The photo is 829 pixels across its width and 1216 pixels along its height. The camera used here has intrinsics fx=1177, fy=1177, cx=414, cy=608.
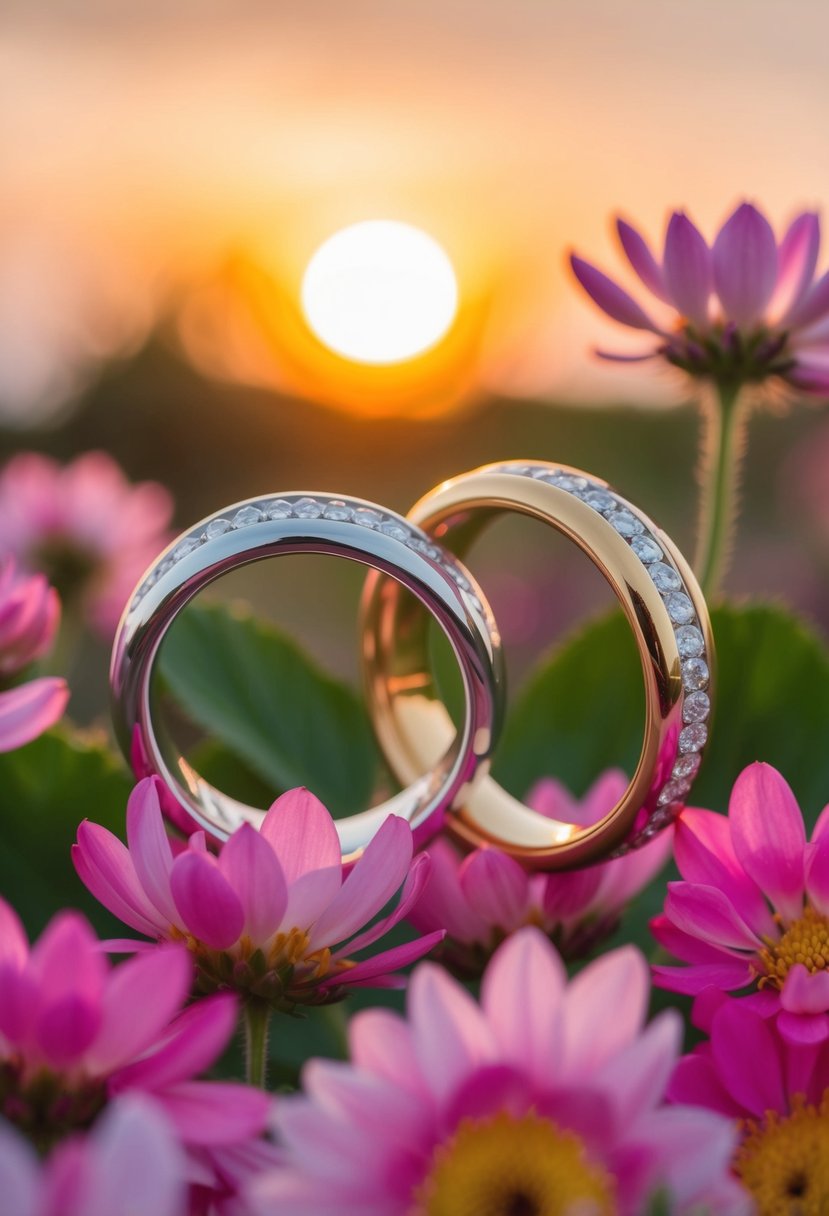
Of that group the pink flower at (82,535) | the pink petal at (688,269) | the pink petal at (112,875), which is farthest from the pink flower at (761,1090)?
the pink flower at (82,535)

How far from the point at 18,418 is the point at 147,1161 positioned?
7.93 feet

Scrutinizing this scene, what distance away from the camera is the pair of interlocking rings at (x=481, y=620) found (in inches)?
10.5

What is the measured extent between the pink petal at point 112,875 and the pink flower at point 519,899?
60mm

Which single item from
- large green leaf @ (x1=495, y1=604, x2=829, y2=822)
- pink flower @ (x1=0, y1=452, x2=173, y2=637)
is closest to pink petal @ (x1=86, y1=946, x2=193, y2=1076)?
large green leaf @ (x1=495, y1=604, x2=829, y2=822)

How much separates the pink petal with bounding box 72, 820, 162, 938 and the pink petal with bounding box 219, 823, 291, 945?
0.07 feet

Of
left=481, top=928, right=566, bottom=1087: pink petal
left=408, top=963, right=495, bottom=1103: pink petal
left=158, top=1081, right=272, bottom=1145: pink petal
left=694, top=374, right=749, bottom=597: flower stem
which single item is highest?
left=694, top=374, right=749, bottom=597: flower stem

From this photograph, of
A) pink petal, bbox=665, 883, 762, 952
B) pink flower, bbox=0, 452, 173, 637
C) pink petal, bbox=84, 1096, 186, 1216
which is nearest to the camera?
pink petal, bbox=84, 1096, 186, 1216

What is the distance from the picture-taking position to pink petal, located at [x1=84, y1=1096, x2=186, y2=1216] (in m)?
0.13

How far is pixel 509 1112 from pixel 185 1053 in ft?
0.16

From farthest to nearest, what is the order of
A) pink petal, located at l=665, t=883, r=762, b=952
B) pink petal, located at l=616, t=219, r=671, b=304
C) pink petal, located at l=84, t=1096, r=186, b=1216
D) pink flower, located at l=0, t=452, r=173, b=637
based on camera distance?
pink flower, located at l=0, t=452, r=173, b=637
pink petal, located at l=616, t=219, r=671, b=304
pink petal, located at l=665, t=883, r=762, b=952
pink petal, located at l=84, t=1096, r=186, b=1216

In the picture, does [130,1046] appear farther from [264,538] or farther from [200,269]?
[200,269]

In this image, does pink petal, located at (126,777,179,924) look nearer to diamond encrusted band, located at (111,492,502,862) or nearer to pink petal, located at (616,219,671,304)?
diamond encrusted band, located at (111,492,502,862)

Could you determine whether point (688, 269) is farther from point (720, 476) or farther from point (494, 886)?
point (494, 886)

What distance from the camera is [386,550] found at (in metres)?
0.27
